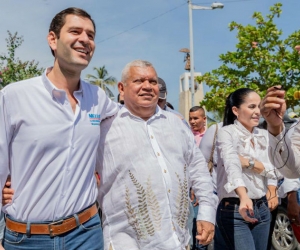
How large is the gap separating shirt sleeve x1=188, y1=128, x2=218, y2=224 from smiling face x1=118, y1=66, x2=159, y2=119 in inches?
17.6

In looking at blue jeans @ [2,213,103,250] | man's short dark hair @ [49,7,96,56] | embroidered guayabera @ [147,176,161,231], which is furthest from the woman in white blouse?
man's short dark hair @ [49,7,96,56]

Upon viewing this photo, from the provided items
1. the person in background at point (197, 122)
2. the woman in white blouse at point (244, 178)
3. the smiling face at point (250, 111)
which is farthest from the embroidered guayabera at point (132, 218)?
the person in background at point (197, 122)

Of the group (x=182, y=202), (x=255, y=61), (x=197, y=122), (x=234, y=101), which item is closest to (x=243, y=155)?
(x=234, y=101)

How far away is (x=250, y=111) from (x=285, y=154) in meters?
1.33

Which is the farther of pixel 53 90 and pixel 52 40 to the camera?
pixel 52 40

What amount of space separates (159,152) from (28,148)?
3.02 feet

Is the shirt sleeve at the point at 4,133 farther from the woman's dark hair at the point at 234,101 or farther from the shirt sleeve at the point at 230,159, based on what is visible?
the woman's dark hair at the point at 234,101

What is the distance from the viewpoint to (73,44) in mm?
3057

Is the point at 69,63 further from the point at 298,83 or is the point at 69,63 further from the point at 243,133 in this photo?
the point at 298,83

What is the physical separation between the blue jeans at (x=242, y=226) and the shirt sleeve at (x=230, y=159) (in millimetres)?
316

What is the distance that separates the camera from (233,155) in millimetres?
4102

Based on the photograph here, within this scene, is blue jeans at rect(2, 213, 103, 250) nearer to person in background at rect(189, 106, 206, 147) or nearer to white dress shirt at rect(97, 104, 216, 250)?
white dress shirt at rect(97, 104, 216, 250)

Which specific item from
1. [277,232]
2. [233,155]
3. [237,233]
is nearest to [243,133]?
[233,155]

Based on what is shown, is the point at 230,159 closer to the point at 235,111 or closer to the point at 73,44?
the point at 235,111
